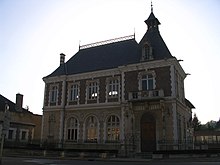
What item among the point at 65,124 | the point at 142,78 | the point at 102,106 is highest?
the point at 142,78

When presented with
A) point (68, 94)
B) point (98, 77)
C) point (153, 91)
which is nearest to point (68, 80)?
point (68, 94)

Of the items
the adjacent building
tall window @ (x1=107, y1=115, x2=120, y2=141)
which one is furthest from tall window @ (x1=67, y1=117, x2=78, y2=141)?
the adjacent building

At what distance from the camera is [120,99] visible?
2850cm

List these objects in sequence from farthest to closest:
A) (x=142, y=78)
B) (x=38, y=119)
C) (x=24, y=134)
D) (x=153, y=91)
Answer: (x=38, y=119) < (x=24, y=134) < (x=142, y=78) < (x=153, y=91)

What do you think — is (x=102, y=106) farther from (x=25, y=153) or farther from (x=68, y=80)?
(x=25, y=153)

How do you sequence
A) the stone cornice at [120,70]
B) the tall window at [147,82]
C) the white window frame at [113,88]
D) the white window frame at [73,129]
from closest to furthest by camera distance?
the stone cornice at [120,70] < the tall window at [147,82] < the white window frame at [113,88] < the white window frame at [73,129]

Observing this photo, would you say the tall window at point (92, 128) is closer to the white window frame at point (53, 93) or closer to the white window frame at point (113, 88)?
the white window frame at point (113, 88)

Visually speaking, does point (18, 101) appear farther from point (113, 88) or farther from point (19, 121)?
point (113, 88)

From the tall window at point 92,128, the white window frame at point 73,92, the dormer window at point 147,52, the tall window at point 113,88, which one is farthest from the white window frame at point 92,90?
the dormer window at point 147,52

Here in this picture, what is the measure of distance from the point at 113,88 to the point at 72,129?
23.5ft

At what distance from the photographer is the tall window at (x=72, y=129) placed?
30627 millimetres

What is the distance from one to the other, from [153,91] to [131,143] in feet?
18.5

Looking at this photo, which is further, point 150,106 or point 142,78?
point 142,78

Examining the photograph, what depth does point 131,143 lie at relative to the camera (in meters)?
25.7
